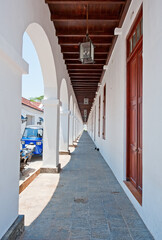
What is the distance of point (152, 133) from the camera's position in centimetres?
219

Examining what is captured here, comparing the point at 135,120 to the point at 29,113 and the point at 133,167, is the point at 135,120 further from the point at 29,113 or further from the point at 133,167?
the point at 29,113

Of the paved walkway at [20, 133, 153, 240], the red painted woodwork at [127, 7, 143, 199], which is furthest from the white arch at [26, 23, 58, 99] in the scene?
the paved walkway at [20, 133, 153, 240]

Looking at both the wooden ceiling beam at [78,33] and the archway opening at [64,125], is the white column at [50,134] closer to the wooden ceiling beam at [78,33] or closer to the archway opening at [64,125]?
the wooden ceiling beam at [78,33]

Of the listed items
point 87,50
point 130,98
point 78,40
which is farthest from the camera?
point 78,40

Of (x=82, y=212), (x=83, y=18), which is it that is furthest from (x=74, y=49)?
(x=82, y=212)

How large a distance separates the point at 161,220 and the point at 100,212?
1.11m

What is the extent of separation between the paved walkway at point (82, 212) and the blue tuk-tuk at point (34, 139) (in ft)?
7.41

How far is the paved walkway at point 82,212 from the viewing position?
2.22m

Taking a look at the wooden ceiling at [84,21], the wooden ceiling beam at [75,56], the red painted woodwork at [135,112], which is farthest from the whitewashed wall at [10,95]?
the wooden ceiling beam at [75,56]

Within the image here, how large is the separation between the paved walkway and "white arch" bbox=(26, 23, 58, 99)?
238 cm

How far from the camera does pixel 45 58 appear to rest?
4461 millimetres

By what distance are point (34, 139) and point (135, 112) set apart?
15.1ft

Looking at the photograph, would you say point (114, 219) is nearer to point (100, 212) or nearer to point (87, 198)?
point (100, 212)

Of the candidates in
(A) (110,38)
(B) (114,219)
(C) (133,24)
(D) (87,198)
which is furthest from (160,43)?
(A) (110,38)
